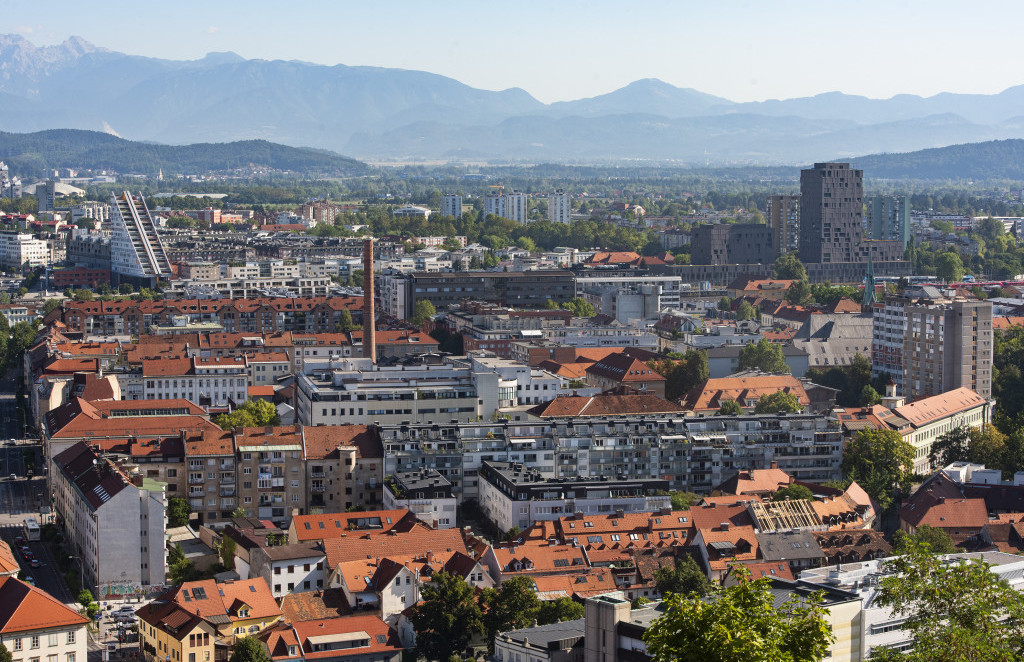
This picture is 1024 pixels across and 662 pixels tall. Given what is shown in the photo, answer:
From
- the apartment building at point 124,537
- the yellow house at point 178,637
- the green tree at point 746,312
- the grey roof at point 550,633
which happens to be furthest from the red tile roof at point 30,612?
the green tree at point 746,312

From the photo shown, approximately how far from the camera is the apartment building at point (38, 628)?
25781 mm

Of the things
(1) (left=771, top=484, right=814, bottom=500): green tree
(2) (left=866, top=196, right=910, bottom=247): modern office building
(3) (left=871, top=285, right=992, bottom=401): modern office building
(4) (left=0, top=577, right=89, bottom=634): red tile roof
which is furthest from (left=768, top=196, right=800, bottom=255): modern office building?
(4) (left=0, top=577, right=89, bottom=634): red tile roof

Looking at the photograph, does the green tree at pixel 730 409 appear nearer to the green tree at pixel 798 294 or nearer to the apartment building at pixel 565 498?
the apartment building at pixel 565 498

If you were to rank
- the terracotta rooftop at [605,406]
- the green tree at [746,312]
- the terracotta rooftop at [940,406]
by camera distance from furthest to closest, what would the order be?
1. the green tree at [746,312]
2. the terracotta rooftop at [940,406]
3. the terracotta rooftop at [605,406]

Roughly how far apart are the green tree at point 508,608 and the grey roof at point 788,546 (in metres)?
5.86

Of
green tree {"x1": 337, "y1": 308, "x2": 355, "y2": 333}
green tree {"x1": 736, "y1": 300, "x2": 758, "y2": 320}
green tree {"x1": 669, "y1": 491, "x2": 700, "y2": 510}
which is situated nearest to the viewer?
green tree {"x1": 669, "y1": 491, "x2": 700, "y2": 510}

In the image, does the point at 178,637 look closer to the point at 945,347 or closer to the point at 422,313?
the point at 945,347

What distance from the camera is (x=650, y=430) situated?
3931 centimetres

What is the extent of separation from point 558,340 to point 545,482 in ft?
79.1

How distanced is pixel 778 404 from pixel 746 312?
2930 cm

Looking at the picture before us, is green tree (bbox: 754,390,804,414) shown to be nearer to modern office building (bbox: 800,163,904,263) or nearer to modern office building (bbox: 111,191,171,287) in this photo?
modern office building (bbox: 111,191,171,287)

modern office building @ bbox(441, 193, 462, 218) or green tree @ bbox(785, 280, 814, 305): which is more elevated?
modern office building @ bbox(441, 193, 462, 218)

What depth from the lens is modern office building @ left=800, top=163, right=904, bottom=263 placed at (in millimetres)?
94312

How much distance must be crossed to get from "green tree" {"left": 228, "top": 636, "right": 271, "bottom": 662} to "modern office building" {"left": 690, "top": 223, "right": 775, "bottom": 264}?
70.9 meters
